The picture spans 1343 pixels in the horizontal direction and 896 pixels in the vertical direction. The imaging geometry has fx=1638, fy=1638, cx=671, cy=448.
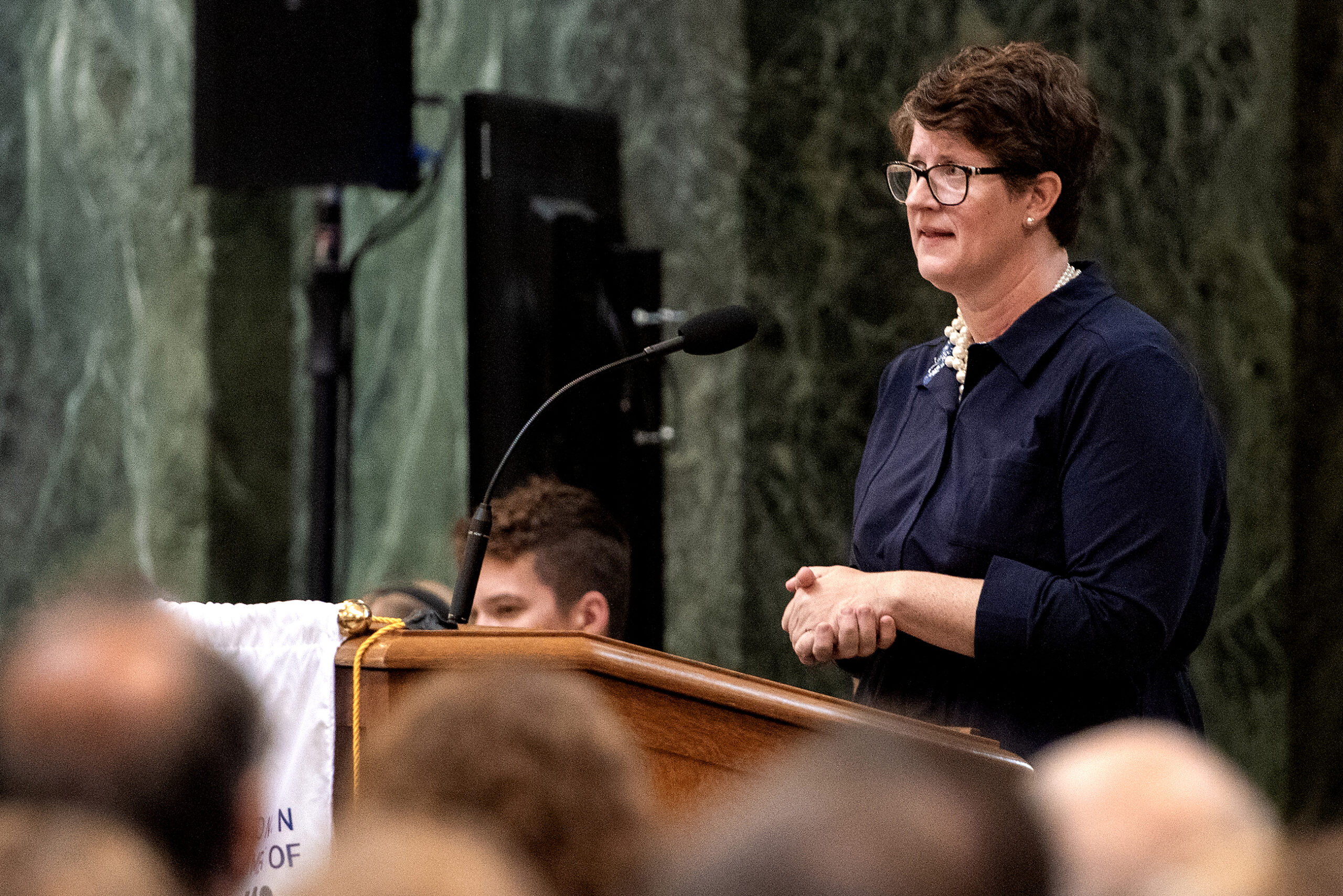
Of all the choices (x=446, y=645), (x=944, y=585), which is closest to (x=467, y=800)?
(x=446, y=645)

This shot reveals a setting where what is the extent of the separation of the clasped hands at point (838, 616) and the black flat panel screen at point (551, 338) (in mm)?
1624

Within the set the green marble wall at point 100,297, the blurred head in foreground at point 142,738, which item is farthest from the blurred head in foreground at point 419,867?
the green marble wall at point 100,297

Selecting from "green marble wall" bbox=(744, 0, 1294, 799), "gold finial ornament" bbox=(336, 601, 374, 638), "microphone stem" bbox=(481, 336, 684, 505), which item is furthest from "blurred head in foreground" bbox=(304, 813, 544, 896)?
"green marble wall" bbox=(744, 0, 1294, 799)

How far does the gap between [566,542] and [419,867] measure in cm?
216

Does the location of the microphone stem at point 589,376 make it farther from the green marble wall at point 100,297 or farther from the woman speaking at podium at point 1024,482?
the green marble wall at point 100,297

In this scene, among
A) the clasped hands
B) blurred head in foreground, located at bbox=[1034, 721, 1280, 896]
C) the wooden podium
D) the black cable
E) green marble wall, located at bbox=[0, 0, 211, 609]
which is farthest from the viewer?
green marble wall, located at bbox=[0, 0, 211, 609]

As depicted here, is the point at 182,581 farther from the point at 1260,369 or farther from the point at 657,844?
the point at 657,844

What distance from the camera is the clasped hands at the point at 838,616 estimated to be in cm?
198

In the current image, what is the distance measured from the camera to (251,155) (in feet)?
13.9

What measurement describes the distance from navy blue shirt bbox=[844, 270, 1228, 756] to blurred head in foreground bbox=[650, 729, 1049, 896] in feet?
4.02

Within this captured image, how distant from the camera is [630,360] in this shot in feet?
6.50

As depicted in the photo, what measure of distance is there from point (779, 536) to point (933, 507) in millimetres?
2282

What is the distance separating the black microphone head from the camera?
6.88ft

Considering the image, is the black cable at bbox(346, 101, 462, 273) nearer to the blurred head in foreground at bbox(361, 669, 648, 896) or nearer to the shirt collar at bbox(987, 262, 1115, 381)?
the shirt collar at bbox(987, 262, 1115, 381)
